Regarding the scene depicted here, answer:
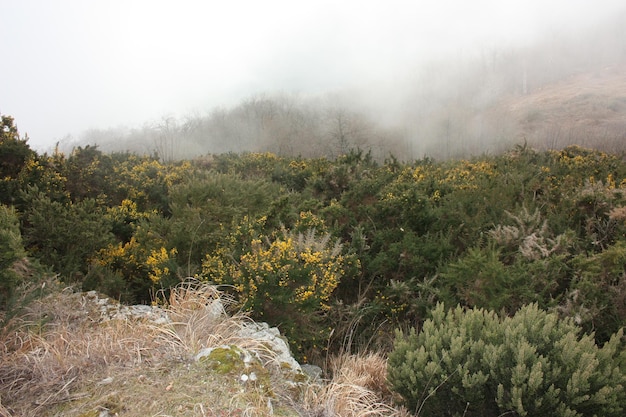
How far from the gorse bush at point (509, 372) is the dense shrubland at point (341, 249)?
0.06 metres

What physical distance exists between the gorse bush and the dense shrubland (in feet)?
0.20

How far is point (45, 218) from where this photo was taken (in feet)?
18.0

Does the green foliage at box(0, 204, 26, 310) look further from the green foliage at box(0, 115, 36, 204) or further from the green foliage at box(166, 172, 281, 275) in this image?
the green foliage at box(0, 115, 36, 204)

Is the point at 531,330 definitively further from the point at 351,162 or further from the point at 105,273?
the point at 351,162

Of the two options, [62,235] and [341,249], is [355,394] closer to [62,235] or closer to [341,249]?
[341,249]

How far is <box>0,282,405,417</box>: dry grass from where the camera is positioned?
7.96ft

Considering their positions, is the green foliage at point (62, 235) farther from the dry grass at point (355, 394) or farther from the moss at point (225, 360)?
the dry grass at point (355, 394)

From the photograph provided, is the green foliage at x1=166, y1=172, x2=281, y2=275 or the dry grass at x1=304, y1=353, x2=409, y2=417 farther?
the green foliage at x1=166, y1=172, x2=281, y2=275

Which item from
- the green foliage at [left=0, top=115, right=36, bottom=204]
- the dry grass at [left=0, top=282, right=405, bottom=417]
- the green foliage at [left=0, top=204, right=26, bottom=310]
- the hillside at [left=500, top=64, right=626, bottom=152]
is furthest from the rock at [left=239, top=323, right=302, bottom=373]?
the hillside at [left=500, top=64, right=626, bottom=152]

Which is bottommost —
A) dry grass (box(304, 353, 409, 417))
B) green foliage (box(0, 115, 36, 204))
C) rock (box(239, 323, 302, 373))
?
dry grass (box(304, 353, 409, 417))

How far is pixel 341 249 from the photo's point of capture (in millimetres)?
5609

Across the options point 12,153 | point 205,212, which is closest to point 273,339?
point 205,212

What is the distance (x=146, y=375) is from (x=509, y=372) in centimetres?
249

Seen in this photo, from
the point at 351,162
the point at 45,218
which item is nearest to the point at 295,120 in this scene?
the point at 351,162
